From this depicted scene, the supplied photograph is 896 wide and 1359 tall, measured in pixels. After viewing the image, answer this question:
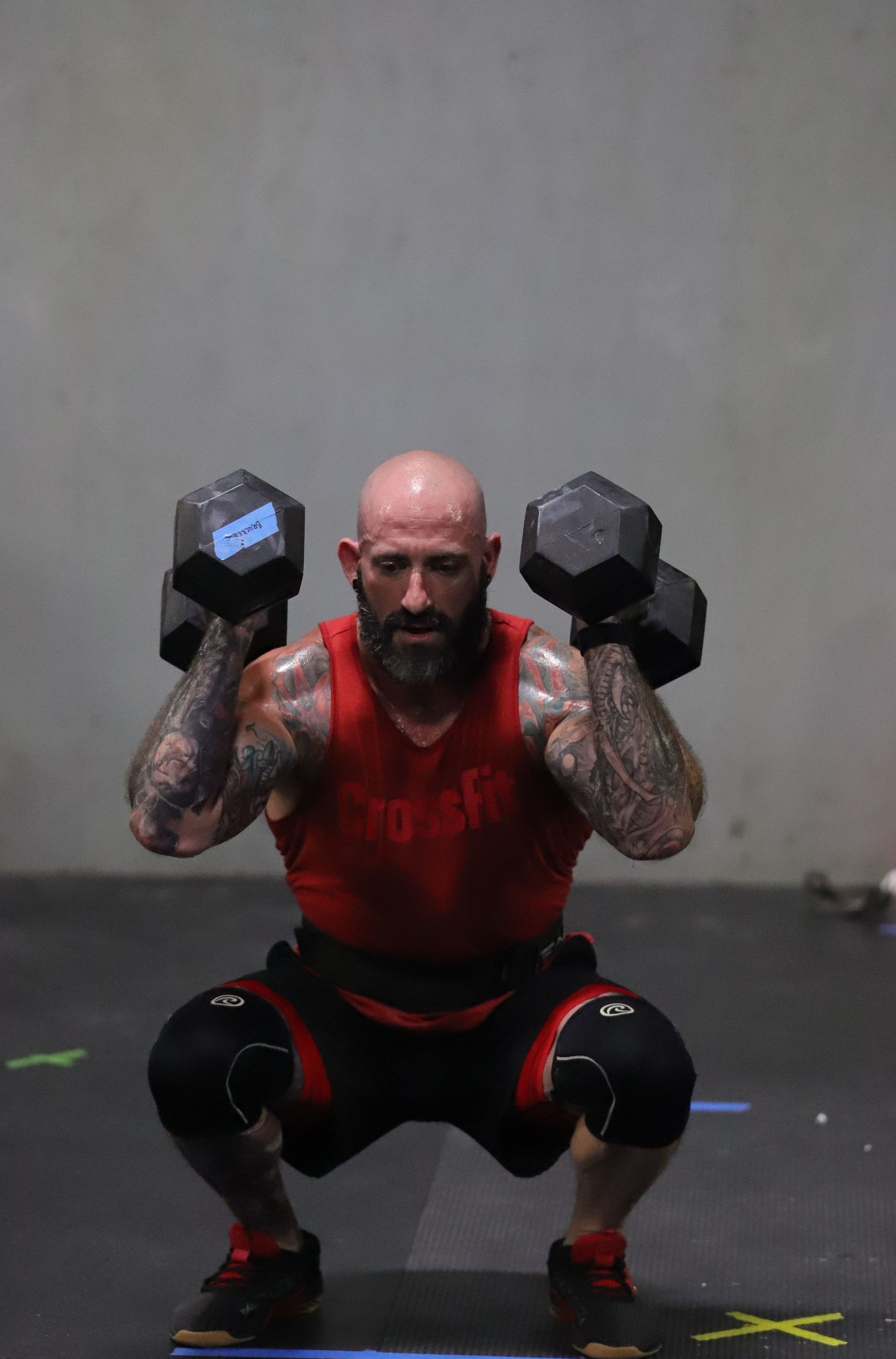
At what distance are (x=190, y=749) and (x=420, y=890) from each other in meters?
0.38

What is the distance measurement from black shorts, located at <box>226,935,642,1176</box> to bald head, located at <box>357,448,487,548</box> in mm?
634

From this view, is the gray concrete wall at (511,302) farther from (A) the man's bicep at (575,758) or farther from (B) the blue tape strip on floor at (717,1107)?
(A) the man's bicep at (575,758)

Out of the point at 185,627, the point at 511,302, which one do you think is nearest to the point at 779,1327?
the point at 185,627

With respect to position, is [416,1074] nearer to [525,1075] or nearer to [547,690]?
[525,1075]

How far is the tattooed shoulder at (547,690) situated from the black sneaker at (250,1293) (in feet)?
2.56

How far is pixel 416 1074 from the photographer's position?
2.21m

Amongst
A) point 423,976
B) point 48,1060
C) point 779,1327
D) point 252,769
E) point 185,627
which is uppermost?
point 185,627

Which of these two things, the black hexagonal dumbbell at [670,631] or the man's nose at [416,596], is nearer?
the man's nose at [416,596]

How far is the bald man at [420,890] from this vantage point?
6.72 feet

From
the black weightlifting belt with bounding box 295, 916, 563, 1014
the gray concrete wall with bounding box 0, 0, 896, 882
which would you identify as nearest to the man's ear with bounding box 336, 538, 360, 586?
the black weightlifting belt with bounding box 295, 916, 563, 1014

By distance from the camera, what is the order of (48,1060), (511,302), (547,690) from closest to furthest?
(547,690) < (48,1060) < (511,302)

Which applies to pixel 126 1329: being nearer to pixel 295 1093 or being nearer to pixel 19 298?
pixel 295 1093

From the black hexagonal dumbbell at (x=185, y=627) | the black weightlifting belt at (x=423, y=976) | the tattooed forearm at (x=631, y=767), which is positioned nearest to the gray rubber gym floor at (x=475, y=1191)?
the black weightlifting belt at (x=423, y=976)

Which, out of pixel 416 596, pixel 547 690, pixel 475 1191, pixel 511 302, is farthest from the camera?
pixel 511 302
